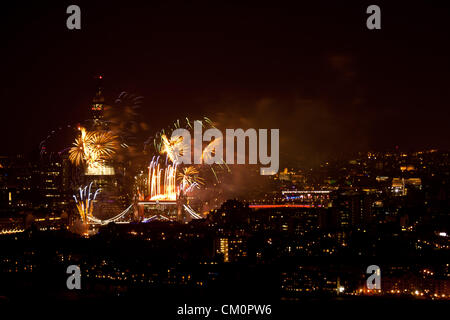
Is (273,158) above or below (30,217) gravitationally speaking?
above

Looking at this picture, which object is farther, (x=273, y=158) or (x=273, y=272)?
(x=273, y=158)

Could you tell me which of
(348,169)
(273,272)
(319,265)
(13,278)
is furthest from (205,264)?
(348,169)

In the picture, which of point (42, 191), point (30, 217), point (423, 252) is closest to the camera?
point (423, 252)

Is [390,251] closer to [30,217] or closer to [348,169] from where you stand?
[348,169]

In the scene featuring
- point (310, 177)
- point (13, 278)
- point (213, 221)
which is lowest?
point (13, 278)

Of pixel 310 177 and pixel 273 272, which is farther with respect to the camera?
pixel 310 177
